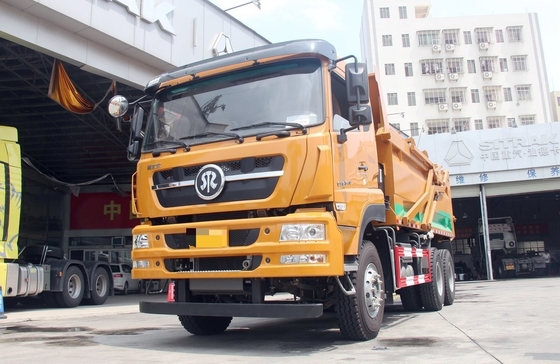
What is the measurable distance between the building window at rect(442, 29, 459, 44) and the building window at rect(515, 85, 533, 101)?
6.98 m

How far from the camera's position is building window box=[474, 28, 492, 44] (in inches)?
1875

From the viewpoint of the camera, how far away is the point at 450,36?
47.7 metres

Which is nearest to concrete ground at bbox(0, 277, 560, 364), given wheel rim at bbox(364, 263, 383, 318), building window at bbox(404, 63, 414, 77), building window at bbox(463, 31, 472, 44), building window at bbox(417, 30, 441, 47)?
wheel rim at bbox(364, 263, 383, 318)

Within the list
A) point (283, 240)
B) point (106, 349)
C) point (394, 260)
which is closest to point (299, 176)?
point (283, 240)

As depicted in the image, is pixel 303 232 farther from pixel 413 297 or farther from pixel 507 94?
pixel 507 94

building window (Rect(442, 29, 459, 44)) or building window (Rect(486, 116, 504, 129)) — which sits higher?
building window (Rect(442, 29, 459, 44))

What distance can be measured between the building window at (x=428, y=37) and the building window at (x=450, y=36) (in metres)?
0.63

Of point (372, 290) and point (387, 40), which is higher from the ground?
point (387, 40)

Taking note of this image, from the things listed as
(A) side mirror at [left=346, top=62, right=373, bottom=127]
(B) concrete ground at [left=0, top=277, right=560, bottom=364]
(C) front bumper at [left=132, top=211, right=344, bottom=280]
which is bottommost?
(B) concrete ground at [left=0, top=277, right=560, bottom=364]

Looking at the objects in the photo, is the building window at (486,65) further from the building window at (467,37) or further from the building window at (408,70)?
the building window at (408,70)

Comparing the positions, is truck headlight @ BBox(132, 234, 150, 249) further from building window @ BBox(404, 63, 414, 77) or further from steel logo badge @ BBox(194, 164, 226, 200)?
building window @ BBox(404, 63, 414, 77)

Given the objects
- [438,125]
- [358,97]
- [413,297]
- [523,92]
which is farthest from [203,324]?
[523,92]

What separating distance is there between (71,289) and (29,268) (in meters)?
2.10

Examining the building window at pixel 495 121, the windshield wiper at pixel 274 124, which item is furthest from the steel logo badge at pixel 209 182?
the building window at pixel 495 121
